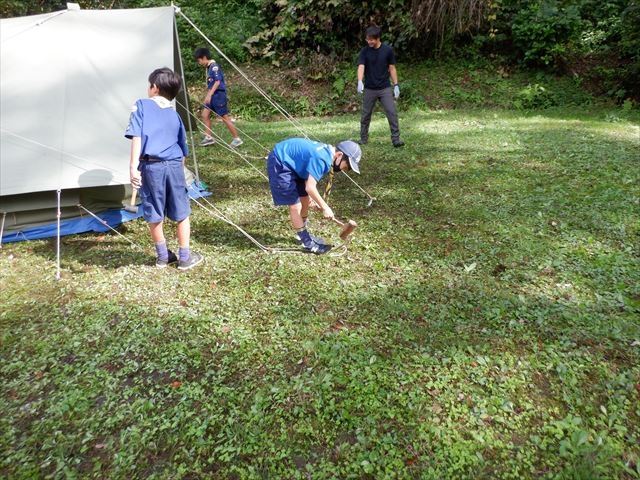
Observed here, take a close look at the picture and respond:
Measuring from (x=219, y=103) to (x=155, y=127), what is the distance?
470 centimetres

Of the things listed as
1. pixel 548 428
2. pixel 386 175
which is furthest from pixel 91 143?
pixel 548 428

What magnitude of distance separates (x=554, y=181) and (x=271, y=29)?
38.3 ft

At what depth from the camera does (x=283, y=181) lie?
4.32m

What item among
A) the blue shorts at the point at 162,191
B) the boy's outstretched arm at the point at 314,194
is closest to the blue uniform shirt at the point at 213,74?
the blue shorts at the point at 162,191

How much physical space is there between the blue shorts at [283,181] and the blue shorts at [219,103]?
4381 millimetres

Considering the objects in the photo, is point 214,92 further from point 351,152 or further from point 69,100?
point 351,152

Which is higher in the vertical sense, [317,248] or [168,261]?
[317,248]

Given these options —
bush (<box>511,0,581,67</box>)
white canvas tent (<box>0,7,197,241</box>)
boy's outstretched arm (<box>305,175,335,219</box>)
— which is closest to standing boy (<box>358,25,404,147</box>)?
white canvas tent (<box>0,7,197,241</box>)

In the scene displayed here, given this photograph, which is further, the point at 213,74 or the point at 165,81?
the point at 213,74

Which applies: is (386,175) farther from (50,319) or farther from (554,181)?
(50,319)

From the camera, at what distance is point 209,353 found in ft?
10.8

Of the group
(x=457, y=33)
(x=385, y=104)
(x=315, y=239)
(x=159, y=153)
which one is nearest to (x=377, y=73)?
(x=385, y=104)

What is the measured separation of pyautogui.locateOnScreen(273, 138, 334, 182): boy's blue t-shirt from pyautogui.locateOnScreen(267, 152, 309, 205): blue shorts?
2.4 inches

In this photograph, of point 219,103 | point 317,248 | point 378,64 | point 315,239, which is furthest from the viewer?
point 219,103
